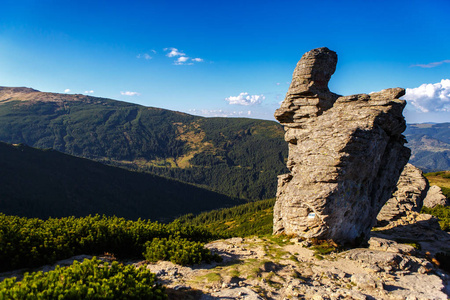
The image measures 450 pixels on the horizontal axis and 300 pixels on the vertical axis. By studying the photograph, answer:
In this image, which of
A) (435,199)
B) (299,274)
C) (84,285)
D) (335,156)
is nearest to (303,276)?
(299,274)

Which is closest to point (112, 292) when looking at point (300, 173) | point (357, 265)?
point (357, 265)

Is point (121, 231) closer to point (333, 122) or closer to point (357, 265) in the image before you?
point (357, 265)

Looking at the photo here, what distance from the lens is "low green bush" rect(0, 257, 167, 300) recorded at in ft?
A: 25.4

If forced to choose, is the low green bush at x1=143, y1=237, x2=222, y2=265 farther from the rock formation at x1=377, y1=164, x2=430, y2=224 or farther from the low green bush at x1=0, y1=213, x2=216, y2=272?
the rock formation at x1=377, y1=164, x2=430, y2=224

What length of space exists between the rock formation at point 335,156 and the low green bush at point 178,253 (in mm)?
8155

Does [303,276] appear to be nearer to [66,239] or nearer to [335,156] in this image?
[335,156]

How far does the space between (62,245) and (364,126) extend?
→ 22.3 meters

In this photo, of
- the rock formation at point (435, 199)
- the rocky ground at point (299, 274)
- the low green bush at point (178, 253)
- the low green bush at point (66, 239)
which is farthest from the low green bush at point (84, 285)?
the rock formation at point (435, 199)

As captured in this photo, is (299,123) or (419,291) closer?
(419,291)

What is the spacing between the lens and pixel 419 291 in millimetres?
13625

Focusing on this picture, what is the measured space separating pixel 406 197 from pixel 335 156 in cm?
2554

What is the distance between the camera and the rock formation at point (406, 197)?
112 feet

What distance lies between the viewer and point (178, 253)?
14.8 meters

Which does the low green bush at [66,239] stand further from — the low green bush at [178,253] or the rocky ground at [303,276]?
the rocky ground at [303,276]
